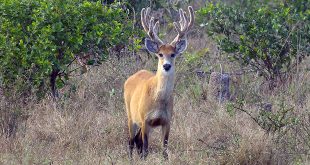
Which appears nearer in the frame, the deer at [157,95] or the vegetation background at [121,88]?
the vegetation background at [121,88]

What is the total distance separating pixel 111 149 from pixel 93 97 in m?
2.26

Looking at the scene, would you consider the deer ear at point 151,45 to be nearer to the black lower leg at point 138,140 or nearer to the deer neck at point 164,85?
the deer neck at point 164,85

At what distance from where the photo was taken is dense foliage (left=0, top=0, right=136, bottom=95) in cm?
972

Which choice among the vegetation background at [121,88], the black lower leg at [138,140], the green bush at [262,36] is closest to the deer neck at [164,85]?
the vegetation background at [121,88]

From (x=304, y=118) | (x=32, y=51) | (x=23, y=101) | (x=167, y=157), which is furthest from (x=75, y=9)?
(x=304, y=118)

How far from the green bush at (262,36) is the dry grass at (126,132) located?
0.37 meters

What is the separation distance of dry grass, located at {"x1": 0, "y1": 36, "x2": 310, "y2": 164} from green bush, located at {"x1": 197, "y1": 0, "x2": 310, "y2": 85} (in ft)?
1.20

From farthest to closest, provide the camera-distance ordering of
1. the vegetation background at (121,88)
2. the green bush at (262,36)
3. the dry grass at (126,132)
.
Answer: the green bush at (262,36)
the vegetation background at (121,88)
the dry grass at (126,132)

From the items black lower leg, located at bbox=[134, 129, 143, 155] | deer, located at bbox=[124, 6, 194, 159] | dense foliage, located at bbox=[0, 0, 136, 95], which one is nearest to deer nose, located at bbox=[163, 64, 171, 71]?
deer, located at bbox=[124, 6, 194, 159]

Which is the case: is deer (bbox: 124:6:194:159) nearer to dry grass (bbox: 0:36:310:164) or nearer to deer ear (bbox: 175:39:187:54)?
deer ear (bbox: 175:39:187:54)

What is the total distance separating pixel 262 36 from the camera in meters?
11.6

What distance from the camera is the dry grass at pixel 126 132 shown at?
7750mm

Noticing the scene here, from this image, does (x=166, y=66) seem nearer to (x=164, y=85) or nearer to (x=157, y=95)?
(x=164, y=85)

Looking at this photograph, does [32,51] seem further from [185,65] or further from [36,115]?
[185,65]
